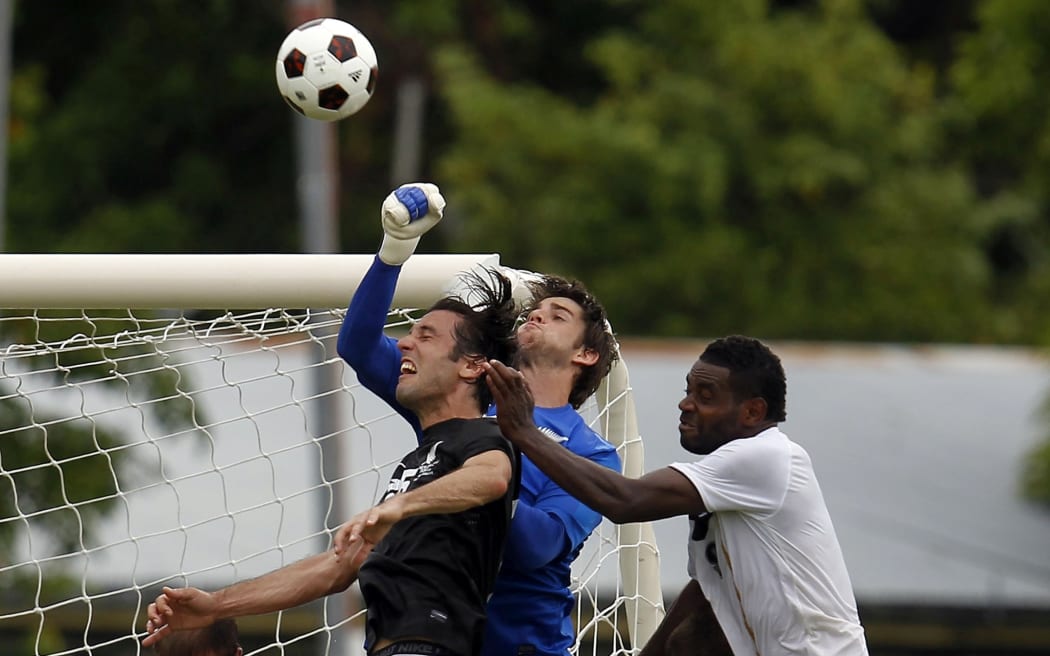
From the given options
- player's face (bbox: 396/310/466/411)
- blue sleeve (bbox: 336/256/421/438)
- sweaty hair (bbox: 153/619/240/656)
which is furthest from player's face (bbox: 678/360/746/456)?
sweaty hair (bbox: 153/619/240/656)

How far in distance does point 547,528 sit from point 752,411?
611 mm

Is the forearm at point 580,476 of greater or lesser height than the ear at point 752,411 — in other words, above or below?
below

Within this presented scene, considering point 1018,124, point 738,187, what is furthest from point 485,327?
point 738,187

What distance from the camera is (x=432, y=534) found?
4180 millimetres

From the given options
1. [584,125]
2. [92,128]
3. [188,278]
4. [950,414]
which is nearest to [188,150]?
[92,128]

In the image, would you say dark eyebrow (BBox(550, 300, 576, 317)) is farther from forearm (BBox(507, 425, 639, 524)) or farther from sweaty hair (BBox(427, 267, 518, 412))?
forearm (BBox(507, 425, 639, 524))

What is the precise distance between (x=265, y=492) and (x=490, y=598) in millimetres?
7727

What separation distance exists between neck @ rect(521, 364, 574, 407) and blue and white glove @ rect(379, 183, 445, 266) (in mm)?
553

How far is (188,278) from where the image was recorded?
5.44 metres

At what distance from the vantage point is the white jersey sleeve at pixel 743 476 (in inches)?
167

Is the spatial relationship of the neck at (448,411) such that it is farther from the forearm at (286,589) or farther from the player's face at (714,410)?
the player's face at (714,410)

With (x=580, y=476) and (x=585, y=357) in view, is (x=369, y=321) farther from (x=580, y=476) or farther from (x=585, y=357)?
(x=580, y=476)

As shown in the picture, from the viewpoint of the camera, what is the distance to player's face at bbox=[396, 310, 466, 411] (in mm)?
4391

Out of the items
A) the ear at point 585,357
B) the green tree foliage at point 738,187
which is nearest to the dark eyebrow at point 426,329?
the ear at point 585,357
